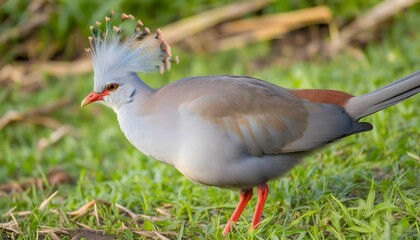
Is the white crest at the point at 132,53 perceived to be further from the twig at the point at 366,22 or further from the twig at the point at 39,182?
the twig at the point at 366,22

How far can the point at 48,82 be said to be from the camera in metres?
8.82

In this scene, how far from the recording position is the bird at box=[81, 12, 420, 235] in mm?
3840

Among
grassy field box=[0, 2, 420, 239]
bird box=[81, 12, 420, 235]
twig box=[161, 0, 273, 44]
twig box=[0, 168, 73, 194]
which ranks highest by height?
twig box=[161, 0, 273, 44]

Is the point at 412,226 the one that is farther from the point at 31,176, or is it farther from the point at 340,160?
the point at 31,176

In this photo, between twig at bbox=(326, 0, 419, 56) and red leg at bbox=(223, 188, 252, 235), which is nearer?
red leg at bbox=(223, 188, 252, 235)

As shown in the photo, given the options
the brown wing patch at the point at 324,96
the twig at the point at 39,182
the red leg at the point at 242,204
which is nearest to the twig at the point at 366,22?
the twig at the point at 39,182

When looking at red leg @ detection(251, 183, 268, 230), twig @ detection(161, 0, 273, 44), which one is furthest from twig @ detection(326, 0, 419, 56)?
red leg @ detection(251, 183, 268, 230)

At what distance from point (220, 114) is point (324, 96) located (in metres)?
0.67

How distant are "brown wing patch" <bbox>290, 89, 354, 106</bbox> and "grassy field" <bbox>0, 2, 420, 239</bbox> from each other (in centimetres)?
52

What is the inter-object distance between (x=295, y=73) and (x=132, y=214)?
315 centimetres

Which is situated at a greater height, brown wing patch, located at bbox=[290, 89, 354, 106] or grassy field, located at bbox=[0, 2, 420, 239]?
brown wing patch, located at bbox=[290, 89, 354, 106]

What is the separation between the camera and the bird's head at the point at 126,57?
13.6ft

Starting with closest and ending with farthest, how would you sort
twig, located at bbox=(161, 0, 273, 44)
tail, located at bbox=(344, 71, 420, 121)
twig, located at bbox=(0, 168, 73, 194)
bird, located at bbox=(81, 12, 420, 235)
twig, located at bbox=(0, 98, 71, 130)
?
1. bird, located at bbox=(81, 12, 420, 235)
2. tail, located at bbox=(344, 71, 420, 121)
3. twig, located at bbox=(0, 168, 73, 194)
4. twig, located at bbox=(0, 98, 71, 130)
5. twig, located at bbox=(161, 0, 273, 44)

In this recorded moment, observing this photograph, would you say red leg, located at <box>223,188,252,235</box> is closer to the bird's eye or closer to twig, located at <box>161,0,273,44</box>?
the bird's eye
